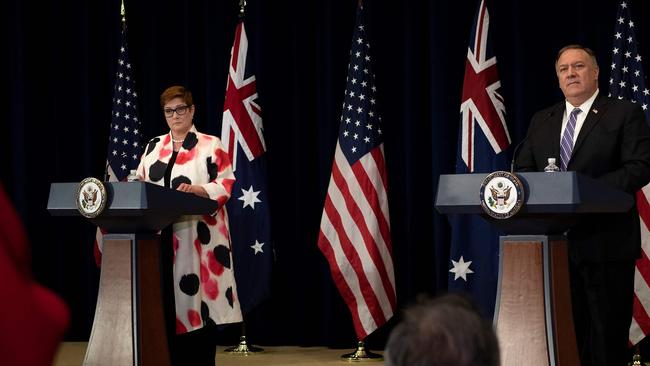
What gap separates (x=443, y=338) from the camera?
952 mm

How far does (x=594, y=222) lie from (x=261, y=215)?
119 inches

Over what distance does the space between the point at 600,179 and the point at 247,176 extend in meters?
3.20

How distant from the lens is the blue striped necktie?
11.4 feet

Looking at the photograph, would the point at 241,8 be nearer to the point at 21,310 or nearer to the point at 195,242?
the point at 195,242

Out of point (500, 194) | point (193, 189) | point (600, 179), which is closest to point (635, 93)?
point (600, 179)

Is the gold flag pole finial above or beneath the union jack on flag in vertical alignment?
above

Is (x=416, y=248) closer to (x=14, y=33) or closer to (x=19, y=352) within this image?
(x=14, y=33)

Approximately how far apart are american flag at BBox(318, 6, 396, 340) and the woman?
141 cm

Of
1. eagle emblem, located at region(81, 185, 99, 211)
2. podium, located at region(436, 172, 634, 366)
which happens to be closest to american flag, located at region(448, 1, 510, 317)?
podium, located at region(436, 172, 634, 366)

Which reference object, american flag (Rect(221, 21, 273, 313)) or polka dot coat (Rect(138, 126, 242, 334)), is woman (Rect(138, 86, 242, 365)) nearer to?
polka dot coat (Rect(138, 126, 242, 334))

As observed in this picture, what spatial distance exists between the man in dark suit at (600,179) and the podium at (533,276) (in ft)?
0.63

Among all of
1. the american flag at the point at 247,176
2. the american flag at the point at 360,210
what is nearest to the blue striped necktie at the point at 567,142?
the american flag at the point at 360,210

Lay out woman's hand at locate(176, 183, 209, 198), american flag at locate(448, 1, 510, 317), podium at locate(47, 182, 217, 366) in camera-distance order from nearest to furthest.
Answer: podium at locate(47, 182, 217, 366), woman's hand at locate(176, 183, 209, 198), american flag at locate(448, 1, 510, 317)

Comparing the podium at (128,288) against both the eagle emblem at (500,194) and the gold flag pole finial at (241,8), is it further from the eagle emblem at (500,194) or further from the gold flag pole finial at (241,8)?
the gold flag pole finial at (241,8)
